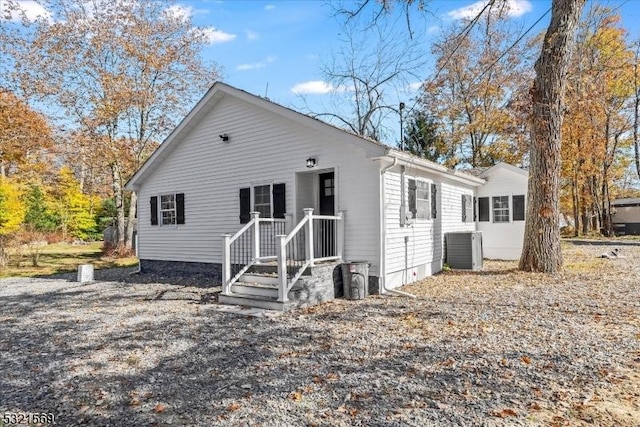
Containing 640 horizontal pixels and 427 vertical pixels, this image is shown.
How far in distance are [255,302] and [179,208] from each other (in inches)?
215

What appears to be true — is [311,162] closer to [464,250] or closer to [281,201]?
[281,201]

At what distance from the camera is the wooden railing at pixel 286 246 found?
22.9 ft

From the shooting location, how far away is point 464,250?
11.7 metres

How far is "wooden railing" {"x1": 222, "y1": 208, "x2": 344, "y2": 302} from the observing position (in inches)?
275

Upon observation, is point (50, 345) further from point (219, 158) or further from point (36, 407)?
point (219, 158)

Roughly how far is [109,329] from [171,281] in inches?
196

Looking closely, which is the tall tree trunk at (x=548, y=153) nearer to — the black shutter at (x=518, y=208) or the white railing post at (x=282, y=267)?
the black shutter at (x=518, y=208)

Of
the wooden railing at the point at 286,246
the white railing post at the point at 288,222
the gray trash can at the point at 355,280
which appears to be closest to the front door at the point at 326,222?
the wooden railing at the point at 286,246

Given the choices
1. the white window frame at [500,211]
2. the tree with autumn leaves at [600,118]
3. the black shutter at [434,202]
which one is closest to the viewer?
the black shutter at [434,202]

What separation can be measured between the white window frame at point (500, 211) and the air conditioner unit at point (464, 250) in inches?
116

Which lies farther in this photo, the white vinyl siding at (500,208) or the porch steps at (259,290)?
the white vinyl siding at (500,208)

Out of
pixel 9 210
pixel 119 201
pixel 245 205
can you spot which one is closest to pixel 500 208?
pixel 245 205

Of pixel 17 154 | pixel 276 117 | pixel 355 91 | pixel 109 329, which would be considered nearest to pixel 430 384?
pixel 109 329

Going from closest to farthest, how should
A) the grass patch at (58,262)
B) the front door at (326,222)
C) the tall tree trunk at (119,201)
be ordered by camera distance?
the front door at (326,222) → the grass patch at (58,262) → the tall tree trunk at (119,201)
